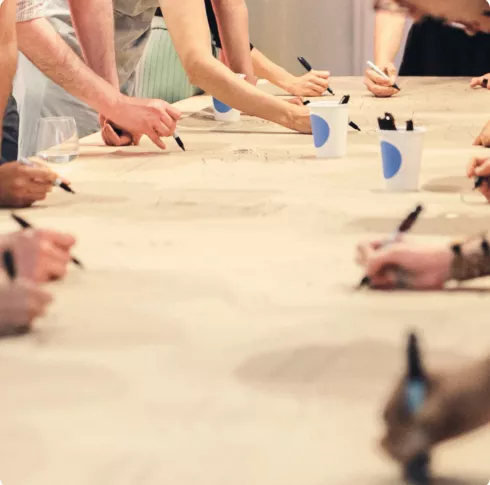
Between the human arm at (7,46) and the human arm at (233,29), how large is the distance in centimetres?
141

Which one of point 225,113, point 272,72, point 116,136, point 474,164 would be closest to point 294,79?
point 272,72

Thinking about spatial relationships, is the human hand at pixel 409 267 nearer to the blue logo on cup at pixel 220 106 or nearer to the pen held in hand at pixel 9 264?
the pen held in hand at pixel 9 264

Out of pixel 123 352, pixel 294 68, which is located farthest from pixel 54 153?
pixel 294 68

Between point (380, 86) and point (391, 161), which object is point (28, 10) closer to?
point (391, 161)

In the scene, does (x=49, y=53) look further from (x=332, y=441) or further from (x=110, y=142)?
(x=332, y=441)

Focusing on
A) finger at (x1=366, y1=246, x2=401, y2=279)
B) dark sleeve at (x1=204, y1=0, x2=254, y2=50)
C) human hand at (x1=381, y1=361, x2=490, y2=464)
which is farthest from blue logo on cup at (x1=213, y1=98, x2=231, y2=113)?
human hand at (x1=381, y1=361, x2=490, y2=464)

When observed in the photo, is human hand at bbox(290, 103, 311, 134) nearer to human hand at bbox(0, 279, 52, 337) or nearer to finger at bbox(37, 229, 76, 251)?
finger at bbox(37, 229, 76, 251)

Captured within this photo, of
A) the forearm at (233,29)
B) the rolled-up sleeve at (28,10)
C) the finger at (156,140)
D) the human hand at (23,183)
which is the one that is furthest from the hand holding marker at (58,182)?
the forearm at (233,29)

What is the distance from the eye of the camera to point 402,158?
1529mm

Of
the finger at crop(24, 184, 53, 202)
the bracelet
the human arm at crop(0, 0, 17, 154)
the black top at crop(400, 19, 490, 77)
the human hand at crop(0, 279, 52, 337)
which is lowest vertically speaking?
the black top at crop(400, 19, 490, 77)

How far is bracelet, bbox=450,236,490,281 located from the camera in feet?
3.23

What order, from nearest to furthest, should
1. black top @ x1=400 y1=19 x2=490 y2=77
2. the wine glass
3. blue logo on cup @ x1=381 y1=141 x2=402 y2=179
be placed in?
blue logo on cup @ x1=381 y1=141 x2=402 y2=179
the wine glass
black top @ x1=400 y1=19 x2=490 y2=77

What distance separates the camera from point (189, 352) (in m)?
0.79

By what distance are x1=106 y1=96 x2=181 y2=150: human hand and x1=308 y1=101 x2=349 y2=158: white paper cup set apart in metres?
0.34
